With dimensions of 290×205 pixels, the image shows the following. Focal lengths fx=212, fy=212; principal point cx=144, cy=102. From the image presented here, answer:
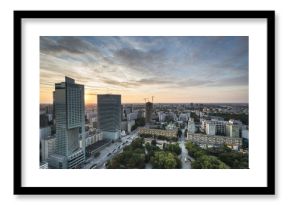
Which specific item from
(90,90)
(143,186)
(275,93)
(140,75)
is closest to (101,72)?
(90,90)

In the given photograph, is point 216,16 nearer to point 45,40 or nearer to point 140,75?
point 140,75

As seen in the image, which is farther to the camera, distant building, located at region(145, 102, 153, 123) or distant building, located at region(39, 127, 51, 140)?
distant building, located at region(145, 102, 153, 123)

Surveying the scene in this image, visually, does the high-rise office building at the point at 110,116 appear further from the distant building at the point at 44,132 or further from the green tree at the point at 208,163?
the green tree at the point at 208,163

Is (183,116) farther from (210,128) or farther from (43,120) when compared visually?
(43,120)

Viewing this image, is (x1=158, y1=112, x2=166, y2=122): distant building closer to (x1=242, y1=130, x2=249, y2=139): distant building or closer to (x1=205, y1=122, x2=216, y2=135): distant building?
(x1=205, y1=122, x2=216, y2=135): distant building

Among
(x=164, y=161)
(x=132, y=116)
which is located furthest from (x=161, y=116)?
(x=164, y=161)

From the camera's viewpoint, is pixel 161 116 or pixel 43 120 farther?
pixel 161 116

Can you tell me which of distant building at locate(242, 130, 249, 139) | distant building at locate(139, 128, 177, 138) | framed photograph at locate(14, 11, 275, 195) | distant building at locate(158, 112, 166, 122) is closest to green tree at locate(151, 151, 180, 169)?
framed photograph at locate(14, 11, 275, 195)

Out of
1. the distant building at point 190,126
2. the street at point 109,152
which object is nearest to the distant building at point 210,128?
the distant building at point 190,126
